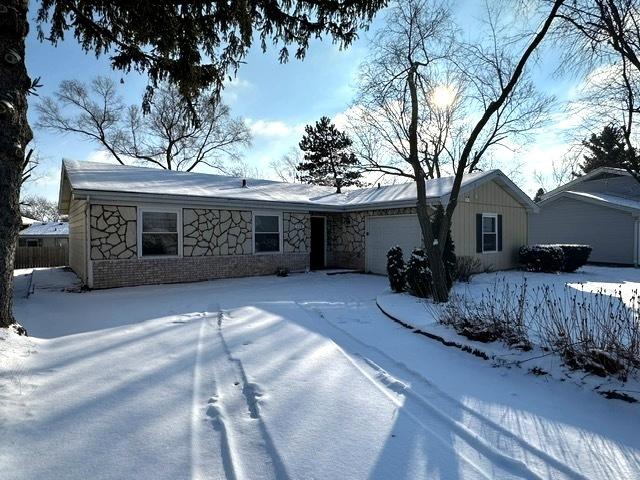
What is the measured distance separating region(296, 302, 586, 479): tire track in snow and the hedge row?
11749 millimetres

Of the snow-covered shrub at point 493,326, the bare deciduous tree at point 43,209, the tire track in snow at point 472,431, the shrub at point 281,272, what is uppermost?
the bare deciduous tree at point 43,209

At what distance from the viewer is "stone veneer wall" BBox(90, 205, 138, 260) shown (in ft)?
32.3

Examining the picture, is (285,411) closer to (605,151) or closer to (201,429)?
(201,429)

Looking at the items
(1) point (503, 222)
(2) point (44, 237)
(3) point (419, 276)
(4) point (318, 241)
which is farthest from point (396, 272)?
(2) point (44, 237)

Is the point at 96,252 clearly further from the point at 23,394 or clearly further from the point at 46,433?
A: the point at 46,433

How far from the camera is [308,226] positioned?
1400 cm

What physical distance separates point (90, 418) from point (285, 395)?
159 cm

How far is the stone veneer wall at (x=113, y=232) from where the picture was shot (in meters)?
9.84

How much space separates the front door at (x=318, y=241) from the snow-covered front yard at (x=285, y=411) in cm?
977

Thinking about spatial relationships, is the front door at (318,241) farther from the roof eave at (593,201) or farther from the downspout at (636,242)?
the downspout at (636,242)

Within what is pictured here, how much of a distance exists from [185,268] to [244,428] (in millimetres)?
8952

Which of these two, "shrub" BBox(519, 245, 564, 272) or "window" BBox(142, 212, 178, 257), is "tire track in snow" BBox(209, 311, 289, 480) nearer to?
"window" BBox(142, 212, 178, 257)

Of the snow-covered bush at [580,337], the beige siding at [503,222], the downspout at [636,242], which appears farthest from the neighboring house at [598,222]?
the snow-covered bush at [580,337]

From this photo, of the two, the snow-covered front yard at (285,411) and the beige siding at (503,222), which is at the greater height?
the beige siding at (503,222)
